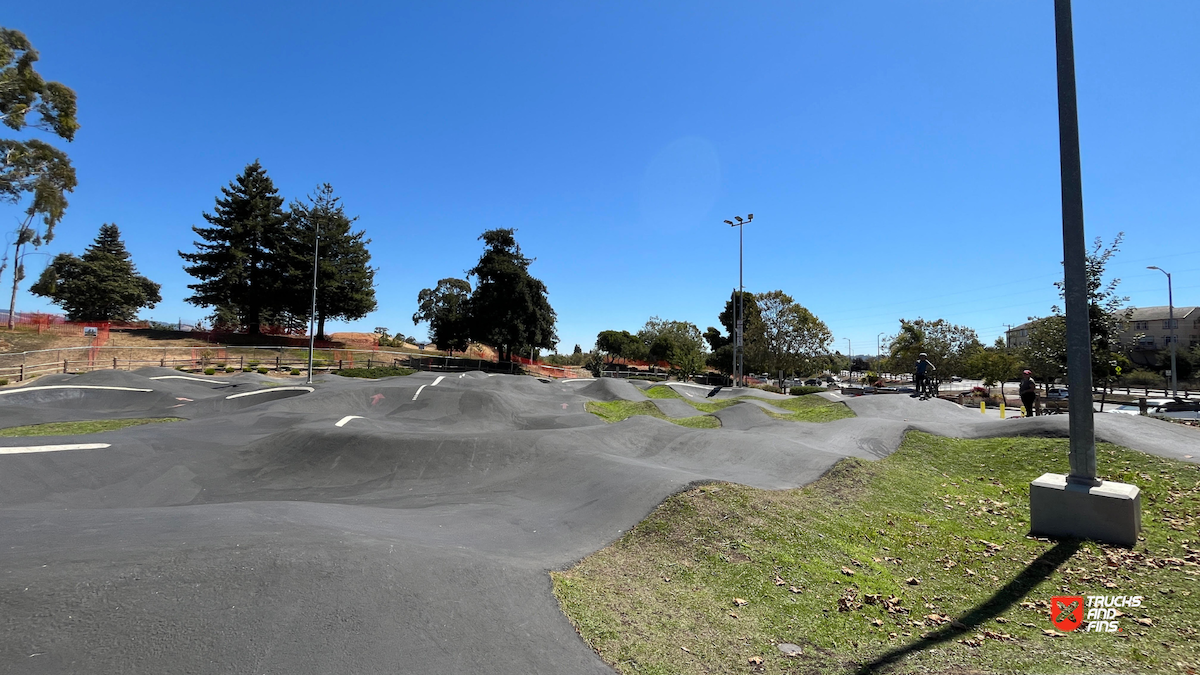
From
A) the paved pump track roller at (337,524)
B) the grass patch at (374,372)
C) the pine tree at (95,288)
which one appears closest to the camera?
the paved pump track roller at (337,524)

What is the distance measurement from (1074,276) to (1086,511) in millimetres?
2763

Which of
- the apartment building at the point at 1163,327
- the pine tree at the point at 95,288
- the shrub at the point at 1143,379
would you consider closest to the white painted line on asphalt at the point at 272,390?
A: the pine tree at the point at 95,288

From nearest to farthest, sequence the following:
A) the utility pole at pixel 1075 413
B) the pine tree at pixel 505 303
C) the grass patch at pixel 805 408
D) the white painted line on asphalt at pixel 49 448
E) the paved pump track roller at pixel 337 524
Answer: the paved pump track roller at pixel 337 524, the utility pole at pixel 1075 413, the white painted line on asphalt at pixel 49 448, the grass patch at pixel 805 408, the pine tree at pixel 505 303

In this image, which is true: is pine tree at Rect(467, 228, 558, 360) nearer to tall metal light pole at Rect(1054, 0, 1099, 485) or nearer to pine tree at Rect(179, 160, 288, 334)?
pine tree at Rect(179, 160, 288, 334)

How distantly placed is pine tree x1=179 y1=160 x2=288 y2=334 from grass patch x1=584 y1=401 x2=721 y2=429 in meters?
40.1

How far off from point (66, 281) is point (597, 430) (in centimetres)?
7290

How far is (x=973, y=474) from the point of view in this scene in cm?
962

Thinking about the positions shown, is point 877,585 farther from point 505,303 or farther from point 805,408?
point 505,303

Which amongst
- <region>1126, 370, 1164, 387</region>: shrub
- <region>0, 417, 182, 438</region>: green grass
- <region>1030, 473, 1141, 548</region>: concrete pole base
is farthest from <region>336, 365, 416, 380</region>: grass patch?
<region>1126, 370, 1164, 387</region>: shrub

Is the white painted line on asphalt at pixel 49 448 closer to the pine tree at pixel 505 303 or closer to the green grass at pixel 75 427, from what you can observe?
the green grass at pixel 75 427

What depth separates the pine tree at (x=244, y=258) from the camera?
149 feet

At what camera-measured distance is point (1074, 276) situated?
18.6ft

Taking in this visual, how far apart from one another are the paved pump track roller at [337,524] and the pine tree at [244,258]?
31468 millimetres

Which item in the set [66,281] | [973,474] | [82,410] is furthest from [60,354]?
[973,474]
